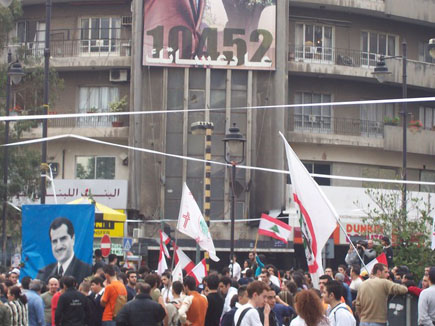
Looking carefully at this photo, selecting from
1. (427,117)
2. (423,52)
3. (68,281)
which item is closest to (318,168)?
(427,117)

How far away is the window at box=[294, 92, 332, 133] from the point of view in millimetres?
42094

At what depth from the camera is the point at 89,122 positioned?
135ft

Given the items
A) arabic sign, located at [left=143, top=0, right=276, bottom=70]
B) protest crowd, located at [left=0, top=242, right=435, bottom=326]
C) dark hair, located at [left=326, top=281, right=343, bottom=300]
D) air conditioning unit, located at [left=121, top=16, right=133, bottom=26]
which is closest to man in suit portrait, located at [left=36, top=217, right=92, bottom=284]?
protest crowd, located at [left=0, top=242, right=435, bottom=326]

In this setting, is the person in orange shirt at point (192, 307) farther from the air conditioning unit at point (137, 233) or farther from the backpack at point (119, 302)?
the air conditioning unit at point (137, 233)

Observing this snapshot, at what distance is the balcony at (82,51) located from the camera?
40.4 meters

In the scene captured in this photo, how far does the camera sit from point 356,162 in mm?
42812

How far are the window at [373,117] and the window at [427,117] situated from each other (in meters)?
2.04

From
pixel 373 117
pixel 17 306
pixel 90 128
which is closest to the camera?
pixel 17 306

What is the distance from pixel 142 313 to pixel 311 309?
3.68m

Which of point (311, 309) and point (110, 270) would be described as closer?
point (311, 309)

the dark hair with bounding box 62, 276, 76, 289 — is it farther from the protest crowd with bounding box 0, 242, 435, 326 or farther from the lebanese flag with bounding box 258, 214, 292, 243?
the lebanese flag with bounding box 258, 214, 292, 243

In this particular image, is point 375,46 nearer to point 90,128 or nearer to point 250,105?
point 250,105

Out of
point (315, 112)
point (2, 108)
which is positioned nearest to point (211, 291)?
point (2, 108)

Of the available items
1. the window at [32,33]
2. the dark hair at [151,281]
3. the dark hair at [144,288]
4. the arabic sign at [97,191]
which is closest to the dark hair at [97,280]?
the dark hair at [151,281]
